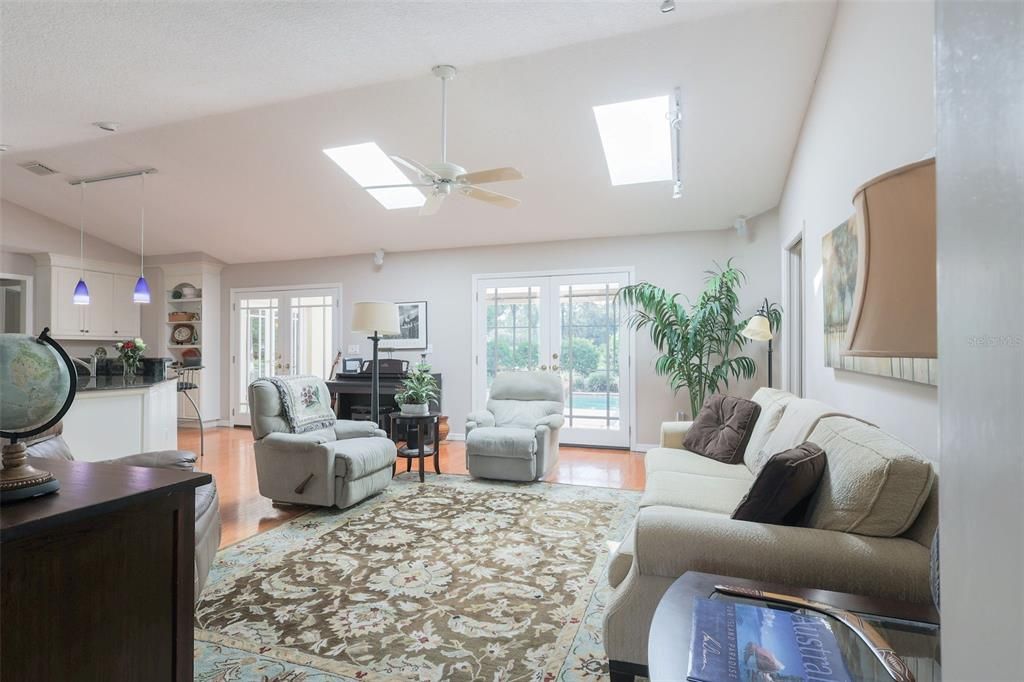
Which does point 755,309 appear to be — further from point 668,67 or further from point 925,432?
point 925,432

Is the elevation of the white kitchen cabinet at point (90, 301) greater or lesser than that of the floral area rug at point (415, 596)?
greater

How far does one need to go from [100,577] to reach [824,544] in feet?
5.53

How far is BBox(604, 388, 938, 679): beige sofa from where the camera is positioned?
4.44ft

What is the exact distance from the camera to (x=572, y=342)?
585 centimetres

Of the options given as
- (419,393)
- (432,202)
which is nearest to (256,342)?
(419,393)

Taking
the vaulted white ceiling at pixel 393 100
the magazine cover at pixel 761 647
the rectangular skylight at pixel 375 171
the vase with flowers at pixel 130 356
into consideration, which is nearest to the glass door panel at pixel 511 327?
the vaulted white ceiling at pixel 393 100

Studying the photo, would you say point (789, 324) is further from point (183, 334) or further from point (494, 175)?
point (183, 334)

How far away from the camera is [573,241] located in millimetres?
5883

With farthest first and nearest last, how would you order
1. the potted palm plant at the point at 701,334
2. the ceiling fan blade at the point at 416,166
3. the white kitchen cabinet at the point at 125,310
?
the white kitchen cabinet at the point at 125,310 < the potted palm plant at the point at 701,334 < the ceiling fan blade at the point at 416,166

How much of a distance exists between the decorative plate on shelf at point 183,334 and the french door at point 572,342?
425 centimetres

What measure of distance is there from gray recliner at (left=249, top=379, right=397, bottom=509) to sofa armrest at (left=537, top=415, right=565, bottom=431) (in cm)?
139

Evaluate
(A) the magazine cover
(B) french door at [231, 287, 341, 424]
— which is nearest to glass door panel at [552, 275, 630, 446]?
(B) french door at [231, 287, 341, 424]

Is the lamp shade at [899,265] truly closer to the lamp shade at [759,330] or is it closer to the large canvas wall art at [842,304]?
the large canvas wall art at [842,304]

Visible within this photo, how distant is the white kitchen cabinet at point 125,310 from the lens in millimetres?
7160
